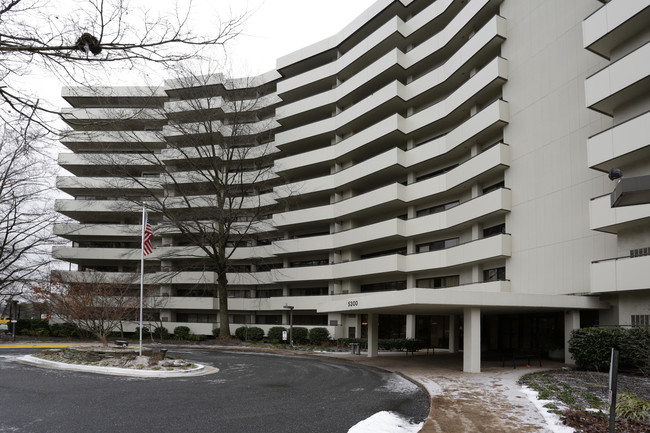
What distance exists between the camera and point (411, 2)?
3941 centimetres

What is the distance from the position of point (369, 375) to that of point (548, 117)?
17.1 metres

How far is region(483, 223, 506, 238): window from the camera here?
1178 inches

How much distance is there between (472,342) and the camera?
19.6 metres

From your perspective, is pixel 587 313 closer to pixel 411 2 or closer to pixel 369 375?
pixel 369 375

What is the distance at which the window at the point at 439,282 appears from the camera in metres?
34.3

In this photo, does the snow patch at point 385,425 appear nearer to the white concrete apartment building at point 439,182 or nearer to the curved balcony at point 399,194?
the white concrete apartment building at point 439,182

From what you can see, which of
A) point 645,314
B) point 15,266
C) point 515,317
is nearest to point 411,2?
point 515,317

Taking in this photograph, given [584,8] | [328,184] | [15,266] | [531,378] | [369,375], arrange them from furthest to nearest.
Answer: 1. [328,184]
2. [15,266]
3. [584,8]
4. [369,375]
5. [531,378]

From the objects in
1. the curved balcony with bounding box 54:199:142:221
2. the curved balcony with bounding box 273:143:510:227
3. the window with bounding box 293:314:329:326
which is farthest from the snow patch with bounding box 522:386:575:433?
the curved balcony with bounding box 54:199:142:221

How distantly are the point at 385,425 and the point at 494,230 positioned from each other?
77.5ft

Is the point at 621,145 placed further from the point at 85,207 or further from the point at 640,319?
the point at 85,207

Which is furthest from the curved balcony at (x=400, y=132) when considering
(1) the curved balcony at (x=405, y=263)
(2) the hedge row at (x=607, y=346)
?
(2) the hedge row at (x=607, y=346)

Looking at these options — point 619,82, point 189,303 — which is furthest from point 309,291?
point 619,82

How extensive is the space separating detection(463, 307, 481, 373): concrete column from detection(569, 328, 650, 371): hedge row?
4096 millimetres
